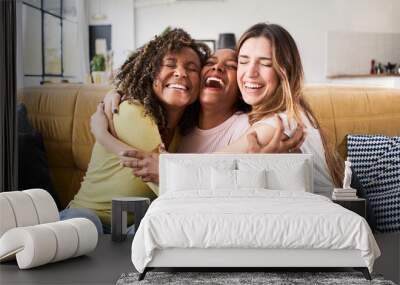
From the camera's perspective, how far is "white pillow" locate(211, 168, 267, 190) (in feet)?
19.8

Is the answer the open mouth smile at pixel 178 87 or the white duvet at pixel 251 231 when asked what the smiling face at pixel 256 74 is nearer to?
the open mouth smile at pixel 178 87

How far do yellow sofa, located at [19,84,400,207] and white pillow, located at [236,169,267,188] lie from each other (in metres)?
0.90

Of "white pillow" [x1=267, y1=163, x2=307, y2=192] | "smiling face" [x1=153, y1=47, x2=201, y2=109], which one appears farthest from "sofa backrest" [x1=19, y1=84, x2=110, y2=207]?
"white pillow" [x1=267, y1=163, x2=307, y2=192]

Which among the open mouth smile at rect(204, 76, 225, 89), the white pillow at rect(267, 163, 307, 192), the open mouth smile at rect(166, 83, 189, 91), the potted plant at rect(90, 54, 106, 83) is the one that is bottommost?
the white pillow at rect(267, 163, 307, 192)

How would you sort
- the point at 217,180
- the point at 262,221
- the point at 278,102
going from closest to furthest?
the point at 262,221, the point at 217,180, the point at 278,102

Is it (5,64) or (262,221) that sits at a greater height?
(5,64)

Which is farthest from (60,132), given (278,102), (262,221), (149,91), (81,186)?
(262,221)

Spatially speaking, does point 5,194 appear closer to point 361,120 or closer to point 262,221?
point 262,221

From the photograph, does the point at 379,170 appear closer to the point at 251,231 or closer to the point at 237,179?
the point at 237,179

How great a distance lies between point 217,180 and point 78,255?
50.4 inches

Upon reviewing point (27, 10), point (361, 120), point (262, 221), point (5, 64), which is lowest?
point (262, 221)

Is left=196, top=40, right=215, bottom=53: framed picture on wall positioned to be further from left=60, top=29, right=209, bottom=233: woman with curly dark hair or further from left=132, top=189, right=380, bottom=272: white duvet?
left=132, top=189, right=380, bottom=272: white duvet

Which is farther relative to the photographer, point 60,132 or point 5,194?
point 60,132

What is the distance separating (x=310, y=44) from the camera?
6.55 m
